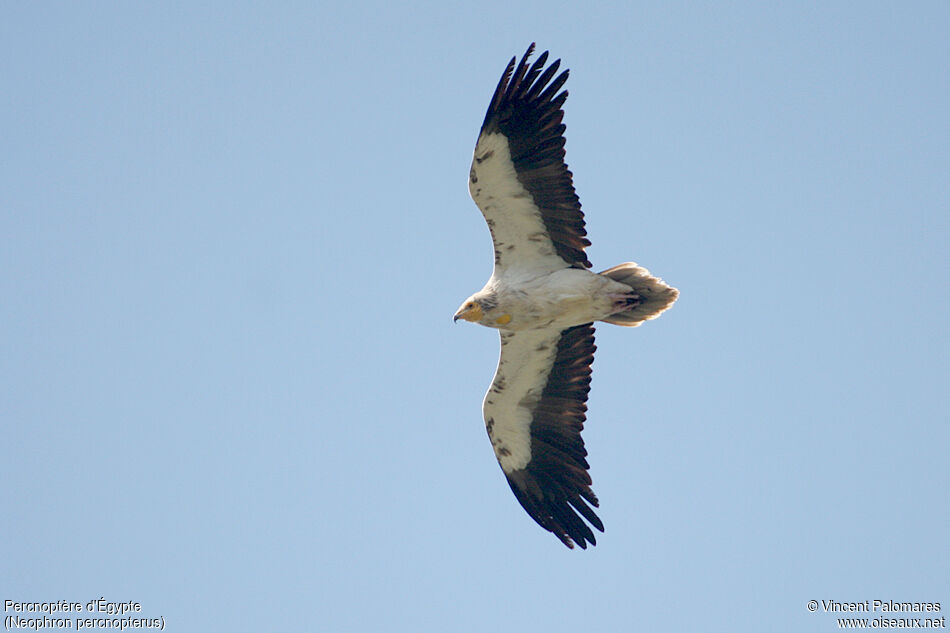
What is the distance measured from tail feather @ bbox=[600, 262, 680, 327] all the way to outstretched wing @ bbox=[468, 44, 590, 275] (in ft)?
1.19

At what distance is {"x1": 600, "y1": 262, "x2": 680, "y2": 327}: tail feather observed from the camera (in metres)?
11.5

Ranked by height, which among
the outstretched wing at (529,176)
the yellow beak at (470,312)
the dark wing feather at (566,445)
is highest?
the outstretched wing at (529,176)

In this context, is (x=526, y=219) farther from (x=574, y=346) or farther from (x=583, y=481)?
(x=583, y=481)

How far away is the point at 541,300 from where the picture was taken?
1130 cm

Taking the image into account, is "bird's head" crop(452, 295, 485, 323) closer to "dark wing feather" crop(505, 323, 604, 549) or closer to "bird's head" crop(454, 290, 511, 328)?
"bird's head" crop(454, 290, 511, 328)

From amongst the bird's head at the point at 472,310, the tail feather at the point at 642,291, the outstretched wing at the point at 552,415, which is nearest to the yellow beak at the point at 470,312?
the bird's head at the point at 472,310

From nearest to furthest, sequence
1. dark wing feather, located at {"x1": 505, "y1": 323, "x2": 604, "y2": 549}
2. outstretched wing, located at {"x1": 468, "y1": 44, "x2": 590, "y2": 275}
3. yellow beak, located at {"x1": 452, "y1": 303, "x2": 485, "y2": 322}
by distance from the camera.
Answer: outstretched wing, located at {"x1": 468, "y1": 44, "x2": 590, "y2": 275} < yellow beak, located at {"x1": 452, "y1": 303, "x2": 485, "y2": 322} < dark wing feather, located at {"x1": 505, "y1": 323, "x2": 604, "y2": 549}

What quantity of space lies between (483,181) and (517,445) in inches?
114

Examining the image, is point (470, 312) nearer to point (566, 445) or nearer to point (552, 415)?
point (552, 415)

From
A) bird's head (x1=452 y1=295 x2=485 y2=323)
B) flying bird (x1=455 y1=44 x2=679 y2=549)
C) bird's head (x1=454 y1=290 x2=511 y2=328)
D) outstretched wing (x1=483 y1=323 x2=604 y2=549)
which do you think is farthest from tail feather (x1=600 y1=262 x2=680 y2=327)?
bird's head (x1=452 y1=295 x2=485 y2=323)

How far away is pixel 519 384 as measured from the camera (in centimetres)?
1205

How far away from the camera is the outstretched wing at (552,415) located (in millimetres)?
11875

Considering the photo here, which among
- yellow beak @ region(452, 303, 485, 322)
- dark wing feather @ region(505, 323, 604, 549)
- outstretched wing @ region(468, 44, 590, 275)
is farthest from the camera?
dark wing feather @ region(505, 323, 604, 549)

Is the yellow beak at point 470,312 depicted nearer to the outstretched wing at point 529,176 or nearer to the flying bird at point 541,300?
the flying bird at point 541,300
